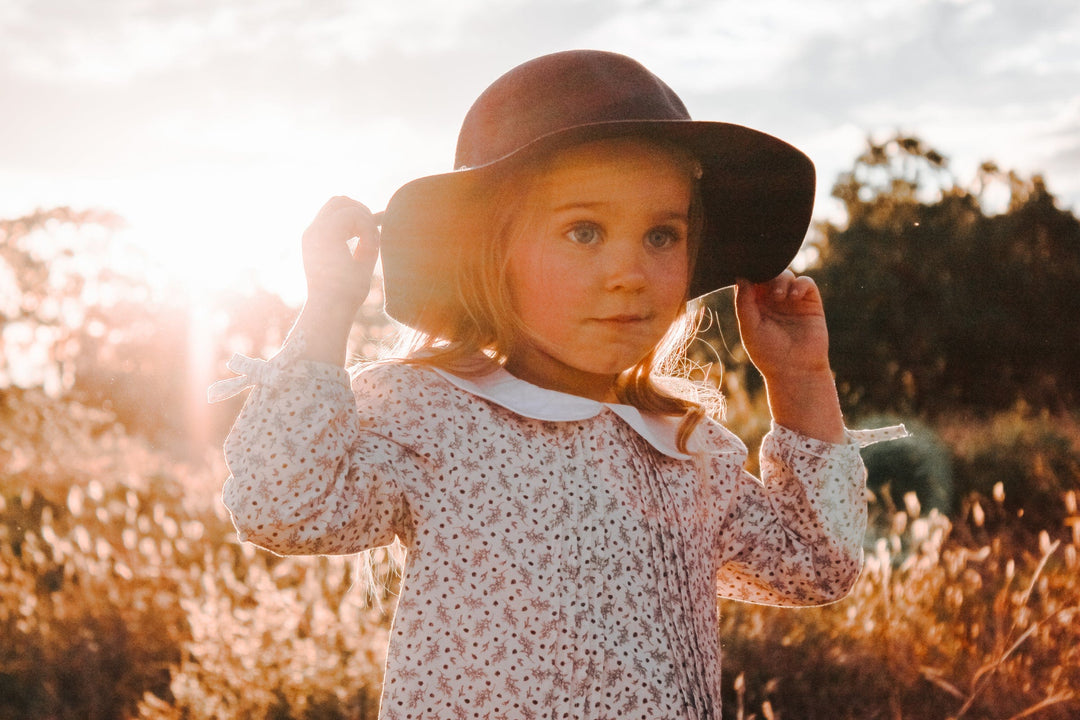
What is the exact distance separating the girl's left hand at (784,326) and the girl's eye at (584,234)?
53 cm

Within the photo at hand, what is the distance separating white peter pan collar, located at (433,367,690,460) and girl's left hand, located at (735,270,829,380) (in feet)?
1.30

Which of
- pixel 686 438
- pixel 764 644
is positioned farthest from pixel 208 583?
pixel 686 438

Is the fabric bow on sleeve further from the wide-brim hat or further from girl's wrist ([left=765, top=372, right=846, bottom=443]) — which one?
girl's wrist ([left=765, top=372, right=846, bottom=443])

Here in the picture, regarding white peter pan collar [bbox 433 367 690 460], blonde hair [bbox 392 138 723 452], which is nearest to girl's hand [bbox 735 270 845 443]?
blonde hair [bbox 392 138 723 452]

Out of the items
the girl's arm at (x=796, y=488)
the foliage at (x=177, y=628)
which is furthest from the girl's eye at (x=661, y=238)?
the foliage at (x=177, y=628)

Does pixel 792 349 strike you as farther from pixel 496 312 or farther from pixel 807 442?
pixel 496 312

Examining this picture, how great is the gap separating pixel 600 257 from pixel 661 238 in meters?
0.16

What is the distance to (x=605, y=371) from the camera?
194 cm

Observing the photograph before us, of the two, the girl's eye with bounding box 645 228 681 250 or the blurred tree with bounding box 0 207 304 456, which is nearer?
the girl's eye with bounding box 645 228 681 250

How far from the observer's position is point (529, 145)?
180cm

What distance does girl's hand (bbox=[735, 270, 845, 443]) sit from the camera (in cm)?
222

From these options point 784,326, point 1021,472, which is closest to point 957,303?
point 1021,472

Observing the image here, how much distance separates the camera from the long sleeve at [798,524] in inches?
83.9

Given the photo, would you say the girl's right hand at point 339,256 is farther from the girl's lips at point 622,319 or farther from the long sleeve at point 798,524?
the long sleeve at point 798,524
